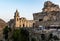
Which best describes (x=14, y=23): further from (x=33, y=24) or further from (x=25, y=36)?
(x=25, y=36)

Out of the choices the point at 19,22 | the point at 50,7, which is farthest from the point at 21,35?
the point at 50,7

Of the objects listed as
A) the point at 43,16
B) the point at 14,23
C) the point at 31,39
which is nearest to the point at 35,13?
the point at 43,16

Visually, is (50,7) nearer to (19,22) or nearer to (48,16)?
(48,16)

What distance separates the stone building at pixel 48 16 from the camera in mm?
42250

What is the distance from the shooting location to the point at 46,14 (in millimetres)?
47188

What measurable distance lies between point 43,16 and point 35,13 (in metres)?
2.87

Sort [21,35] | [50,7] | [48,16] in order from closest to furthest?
[21,35]
[48,16]
[50,7]

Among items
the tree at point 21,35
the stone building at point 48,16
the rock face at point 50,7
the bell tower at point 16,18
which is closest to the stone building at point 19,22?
the bell tower at point 16,18

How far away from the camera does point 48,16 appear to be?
153 feet

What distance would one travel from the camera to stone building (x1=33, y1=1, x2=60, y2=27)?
139 feet

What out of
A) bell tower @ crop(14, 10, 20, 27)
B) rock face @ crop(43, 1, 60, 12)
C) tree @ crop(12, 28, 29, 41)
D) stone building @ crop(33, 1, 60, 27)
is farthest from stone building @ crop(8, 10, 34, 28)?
rock face @ crop(43, 1, 60, 12)

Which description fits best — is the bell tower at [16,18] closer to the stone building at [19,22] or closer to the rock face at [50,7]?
the stone building at [19,22]

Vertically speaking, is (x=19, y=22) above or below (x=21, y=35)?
above

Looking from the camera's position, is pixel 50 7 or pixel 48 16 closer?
pixel 48 16
